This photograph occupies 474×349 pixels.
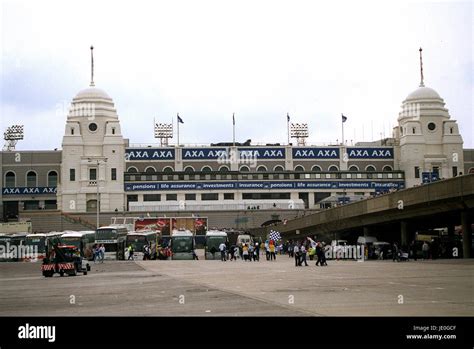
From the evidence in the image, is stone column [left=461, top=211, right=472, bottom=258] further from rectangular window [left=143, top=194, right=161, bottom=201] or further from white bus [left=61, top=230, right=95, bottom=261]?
rectangular window [left=143, top=194, right=161, bottom=201]

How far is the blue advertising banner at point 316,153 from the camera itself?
439 ft

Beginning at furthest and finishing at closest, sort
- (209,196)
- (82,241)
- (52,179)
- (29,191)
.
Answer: (52,179) → (29,191) → (209,196) → (82,241)

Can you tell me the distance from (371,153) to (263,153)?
61.5 ft

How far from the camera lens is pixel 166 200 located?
12644cm

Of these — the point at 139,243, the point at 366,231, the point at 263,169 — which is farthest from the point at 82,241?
the point at 263,169

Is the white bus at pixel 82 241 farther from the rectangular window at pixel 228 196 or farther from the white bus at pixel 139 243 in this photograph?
the rectangular window at pixel 228 196

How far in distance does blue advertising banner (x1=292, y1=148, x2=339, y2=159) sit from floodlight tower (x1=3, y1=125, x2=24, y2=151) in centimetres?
4974

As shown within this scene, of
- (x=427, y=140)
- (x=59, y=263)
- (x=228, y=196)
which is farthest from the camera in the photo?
(x=427, y=140)

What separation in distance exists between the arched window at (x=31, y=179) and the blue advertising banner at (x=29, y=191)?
3.22ft

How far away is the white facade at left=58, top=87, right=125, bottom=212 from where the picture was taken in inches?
4889

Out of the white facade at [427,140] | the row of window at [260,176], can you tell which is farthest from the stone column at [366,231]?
the white facade at [427,140]

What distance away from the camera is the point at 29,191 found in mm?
129875
